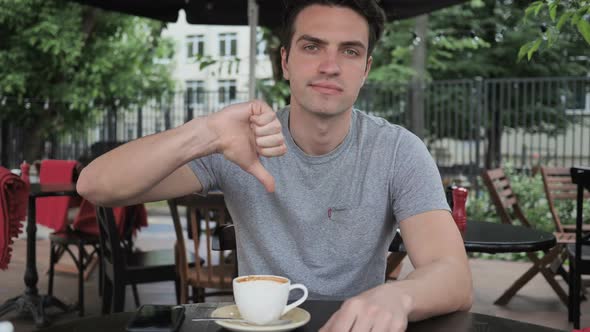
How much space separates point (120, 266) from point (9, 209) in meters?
0.72

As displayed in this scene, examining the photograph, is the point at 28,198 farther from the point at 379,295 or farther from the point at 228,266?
the point at 379,295

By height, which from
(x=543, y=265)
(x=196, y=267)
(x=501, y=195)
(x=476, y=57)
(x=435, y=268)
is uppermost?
(x=476, y=57)

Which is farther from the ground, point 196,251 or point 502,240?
point 502,240

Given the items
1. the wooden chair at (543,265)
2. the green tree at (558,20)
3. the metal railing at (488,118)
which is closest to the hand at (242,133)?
the green tree at (558,20)

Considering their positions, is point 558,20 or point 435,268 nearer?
point 435,268

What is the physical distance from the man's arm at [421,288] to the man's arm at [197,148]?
411 millimetres

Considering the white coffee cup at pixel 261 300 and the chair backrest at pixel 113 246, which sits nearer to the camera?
the white coffee cup at pixel 261 300

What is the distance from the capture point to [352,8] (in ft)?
6.86

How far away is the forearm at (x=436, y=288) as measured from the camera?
4.95ft

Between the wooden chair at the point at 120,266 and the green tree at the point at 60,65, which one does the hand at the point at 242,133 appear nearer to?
the wooden chair at the point at 120,266

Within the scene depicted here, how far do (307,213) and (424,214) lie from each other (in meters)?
0.31

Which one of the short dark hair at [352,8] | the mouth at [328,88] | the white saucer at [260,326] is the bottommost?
the white saucer at [260,326]

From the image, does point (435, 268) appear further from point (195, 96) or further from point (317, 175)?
point (195, 96)

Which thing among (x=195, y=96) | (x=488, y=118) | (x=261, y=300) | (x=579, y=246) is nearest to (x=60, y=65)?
(x=195, y=96)
